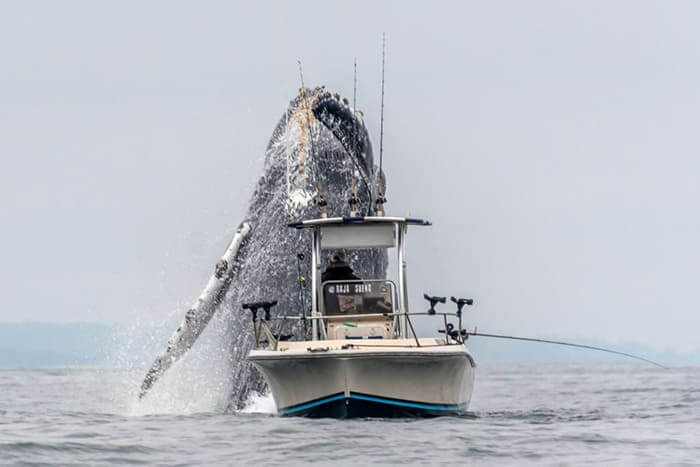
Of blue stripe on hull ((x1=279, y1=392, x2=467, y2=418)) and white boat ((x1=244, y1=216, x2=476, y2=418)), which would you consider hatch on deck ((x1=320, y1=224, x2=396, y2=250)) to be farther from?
blue stripe on hull ((x1=279, y1=392, x2=467, y2=418))

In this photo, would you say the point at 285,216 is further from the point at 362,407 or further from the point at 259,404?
the point at 362,407

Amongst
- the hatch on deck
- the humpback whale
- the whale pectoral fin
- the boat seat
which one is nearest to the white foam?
the humpback whale

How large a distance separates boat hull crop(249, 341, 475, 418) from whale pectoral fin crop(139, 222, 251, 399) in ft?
19.7

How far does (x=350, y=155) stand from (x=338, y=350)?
9.39 m

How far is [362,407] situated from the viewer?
1597 centimetres

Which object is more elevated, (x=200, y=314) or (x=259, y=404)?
(x=200, y=314)

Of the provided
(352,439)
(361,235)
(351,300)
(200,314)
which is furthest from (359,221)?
(200,314)

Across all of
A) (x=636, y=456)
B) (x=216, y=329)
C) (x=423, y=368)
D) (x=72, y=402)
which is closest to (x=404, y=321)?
(x=423, y=368)

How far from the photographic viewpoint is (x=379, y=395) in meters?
16.0

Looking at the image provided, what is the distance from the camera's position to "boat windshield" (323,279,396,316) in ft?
60.2

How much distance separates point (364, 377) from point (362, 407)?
14.9 inches

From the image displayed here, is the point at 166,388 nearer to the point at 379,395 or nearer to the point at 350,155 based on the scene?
the point at 350,155

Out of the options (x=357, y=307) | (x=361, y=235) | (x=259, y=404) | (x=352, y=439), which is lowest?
(x=352, y=439)

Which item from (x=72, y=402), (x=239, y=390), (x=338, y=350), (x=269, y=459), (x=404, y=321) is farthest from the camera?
(x=72, y=402)
